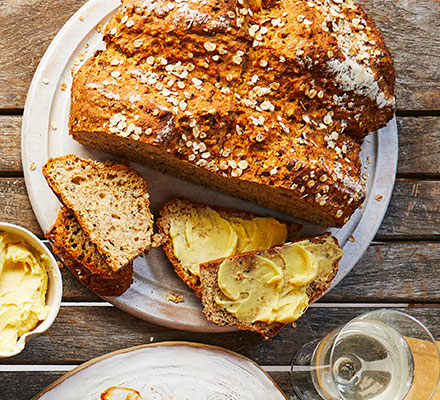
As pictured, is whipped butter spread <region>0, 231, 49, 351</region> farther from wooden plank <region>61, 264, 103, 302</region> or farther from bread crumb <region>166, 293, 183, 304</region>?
bread crumb <region>166, 293, 183, 304</region>

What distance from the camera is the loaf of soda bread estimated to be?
2146 millimetres

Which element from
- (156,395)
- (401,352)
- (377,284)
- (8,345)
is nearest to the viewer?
(8,345)

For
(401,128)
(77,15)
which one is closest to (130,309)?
(77,15)

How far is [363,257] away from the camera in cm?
269

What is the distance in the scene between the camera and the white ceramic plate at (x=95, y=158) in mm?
2473

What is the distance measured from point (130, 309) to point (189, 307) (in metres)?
0.27

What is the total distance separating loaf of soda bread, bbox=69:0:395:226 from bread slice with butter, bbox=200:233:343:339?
0.96 feet

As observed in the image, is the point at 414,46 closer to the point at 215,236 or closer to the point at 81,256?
the point at 215,236

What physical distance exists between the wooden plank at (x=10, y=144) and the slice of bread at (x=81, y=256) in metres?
0.37

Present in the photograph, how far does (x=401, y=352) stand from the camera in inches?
91.3

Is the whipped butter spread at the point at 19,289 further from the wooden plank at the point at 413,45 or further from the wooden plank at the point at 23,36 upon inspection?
the wooden plank at the point at 413,45

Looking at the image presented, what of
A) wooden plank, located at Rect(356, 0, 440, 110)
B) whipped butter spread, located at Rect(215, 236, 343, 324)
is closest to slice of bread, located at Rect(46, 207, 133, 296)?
whipped butter spread, located at Rect(215, 236, 343, 324)

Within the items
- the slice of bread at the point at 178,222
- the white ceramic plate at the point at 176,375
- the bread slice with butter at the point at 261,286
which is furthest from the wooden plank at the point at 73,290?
the bread slice with butter at the point at 261,286

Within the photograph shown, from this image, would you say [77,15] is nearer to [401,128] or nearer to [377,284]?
[401,128]
